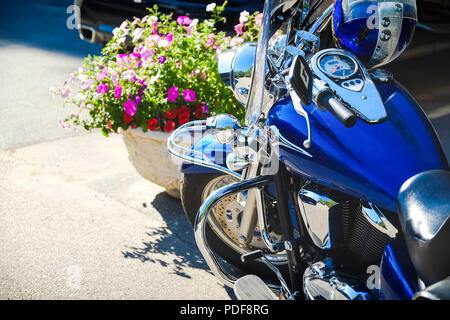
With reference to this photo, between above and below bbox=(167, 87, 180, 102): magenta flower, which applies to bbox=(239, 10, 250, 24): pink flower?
above

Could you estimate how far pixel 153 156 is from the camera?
106 inches

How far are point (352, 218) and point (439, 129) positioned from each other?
255 centimetres

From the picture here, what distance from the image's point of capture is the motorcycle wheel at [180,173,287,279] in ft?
6.95

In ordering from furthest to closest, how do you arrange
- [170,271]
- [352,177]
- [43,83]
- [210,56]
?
1. [43,83]
2. [210,56]
3. [170,271]
4. [352,177]

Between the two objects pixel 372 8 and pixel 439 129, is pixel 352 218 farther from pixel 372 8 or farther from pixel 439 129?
pixel 439 129

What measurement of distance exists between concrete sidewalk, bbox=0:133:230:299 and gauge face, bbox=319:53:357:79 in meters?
1.25

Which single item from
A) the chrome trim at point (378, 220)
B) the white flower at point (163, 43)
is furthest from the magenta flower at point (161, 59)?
the chrome trim at point (378, 220)

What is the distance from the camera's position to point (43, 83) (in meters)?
4.90

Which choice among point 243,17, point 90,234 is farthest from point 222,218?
point 243,17

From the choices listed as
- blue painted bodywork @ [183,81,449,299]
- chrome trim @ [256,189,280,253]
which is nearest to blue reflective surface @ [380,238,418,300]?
blue painted bodywork @ [183,81,449,299]

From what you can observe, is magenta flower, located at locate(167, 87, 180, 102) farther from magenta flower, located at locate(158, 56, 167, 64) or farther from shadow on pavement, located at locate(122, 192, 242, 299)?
shadow on pavement, located at locate(122, 192, 242, 299)

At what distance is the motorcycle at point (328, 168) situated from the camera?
1250 mm
